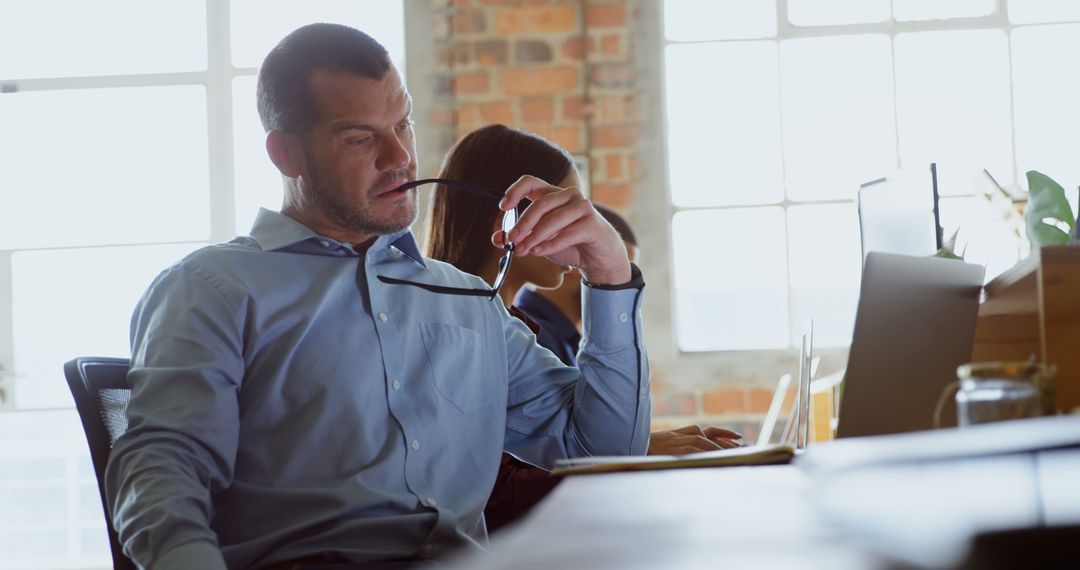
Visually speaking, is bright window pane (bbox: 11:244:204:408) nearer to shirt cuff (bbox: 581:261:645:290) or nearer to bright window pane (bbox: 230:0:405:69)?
bright window pane (bbox: 230:0:405:69)

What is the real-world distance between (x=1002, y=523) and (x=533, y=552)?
18 cm

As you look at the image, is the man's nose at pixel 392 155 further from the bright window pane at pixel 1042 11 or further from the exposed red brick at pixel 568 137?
the bright window pane at pixel 1042 11

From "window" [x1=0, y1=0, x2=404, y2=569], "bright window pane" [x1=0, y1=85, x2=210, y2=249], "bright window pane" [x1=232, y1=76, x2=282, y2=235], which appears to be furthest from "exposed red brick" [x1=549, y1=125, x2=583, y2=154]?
"bright window pane" [x1=0, y1=85, x2=210, y2=249]

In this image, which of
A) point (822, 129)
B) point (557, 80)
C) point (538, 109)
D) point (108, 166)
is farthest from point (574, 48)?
point (108, 166)

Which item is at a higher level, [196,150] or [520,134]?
[196,150]

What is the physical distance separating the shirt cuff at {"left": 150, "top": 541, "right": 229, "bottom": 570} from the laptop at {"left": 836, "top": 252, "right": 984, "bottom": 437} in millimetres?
673

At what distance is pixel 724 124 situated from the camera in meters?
4.16

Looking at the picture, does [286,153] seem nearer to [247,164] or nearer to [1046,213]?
[1046,213]

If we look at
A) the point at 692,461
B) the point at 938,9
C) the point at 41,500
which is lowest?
the point at 41,500

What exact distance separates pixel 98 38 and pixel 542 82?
5.64 feet

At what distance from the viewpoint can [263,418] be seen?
55.3 inches

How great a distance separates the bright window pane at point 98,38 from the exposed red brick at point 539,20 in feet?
3.85

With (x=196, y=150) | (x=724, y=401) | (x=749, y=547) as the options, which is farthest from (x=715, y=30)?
(x=749, y=547)

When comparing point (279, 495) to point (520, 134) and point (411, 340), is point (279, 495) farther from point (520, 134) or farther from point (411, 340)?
point (520, 134)
